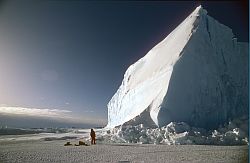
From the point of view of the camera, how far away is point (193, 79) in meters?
16.2

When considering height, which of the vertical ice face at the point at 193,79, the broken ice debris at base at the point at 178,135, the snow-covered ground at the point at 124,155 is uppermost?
the vertical ice face at the point at 193,79

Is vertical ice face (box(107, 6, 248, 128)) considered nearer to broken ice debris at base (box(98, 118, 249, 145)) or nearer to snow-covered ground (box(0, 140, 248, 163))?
broken ice debris at base (box(98, 118, 249, 145))

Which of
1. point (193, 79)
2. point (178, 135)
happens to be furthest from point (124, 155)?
point (193, 79)

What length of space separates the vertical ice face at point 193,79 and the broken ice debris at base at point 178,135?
0.78 metres

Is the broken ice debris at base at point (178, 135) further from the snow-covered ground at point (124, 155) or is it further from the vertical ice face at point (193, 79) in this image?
the snow-covered ground at point (124, 155)

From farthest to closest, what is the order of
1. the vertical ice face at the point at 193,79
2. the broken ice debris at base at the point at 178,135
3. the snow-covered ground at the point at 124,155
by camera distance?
the vertical ice face at the point at 193,79, the broken ice debris at base at the point at 178,135, the snow-covered ground at the point at 124,155

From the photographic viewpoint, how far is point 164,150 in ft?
38.6

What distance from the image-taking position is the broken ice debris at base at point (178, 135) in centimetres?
1396

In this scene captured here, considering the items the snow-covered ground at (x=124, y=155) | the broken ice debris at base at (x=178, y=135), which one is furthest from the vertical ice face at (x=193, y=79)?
the snow-covered ground at (x=124, y=155)

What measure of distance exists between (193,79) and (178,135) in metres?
3.41

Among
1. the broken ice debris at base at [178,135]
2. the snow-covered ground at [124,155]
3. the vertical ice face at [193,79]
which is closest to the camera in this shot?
the snow-covered ground at [124,155]

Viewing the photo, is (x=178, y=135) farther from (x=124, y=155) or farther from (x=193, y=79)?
(x=124, y=155)

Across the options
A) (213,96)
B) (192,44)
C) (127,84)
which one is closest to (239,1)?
(192,44)

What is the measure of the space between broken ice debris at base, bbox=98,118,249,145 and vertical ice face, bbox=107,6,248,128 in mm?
781
